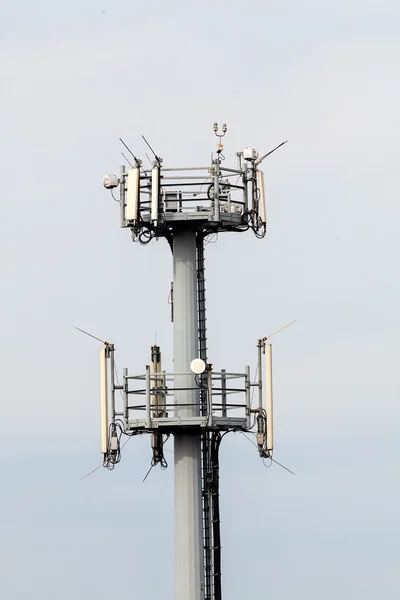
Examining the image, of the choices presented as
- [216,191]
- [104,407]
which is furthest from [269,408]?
[216,191]

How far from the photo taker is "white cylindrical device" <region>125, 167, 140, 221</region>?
266 feet

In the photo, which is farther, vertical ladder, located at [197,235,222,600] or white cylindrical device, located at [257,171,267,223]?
white cylindrical device, located at [257,171,267,223]

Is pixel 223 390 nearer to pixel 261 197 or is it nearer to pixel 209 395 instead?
pixel 209 395

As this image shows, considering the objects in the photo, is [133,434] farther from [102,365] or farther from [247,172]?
[247,172]

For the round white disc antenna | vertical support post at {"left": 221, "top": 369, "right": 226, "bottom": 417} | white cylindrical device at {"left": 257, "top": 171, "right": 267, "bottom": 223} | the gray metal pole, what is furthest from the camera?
white cylindrical device at {"left": 257, "top": 171, "right": 267, "bottom": 223}

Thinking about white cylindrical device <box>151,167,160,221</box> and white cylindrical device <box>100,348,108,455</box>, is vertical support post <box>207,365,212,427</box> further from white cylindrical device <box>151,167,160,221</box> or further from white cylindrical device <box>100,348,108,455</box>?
white cylindrical device <box>151,167,160,221</box>

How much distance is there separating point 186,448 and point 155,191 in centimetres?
872

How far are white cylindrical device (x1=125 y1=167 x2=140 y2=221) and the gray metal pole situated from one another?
2098 mm

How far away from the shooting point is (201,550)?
268 feet

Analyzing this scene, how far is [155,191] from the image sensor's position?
80688 mm

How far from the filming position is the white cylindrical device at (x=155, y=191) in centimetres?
8031

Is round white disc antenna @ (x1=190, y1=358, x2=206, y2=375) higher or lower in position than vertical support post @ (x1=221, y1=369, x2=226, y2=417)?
higher

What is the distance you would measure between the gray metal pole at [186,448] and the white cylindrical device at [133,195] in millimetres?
2098

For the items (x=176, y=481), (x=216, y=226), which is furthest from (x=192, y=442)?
(x=216, y=226)
